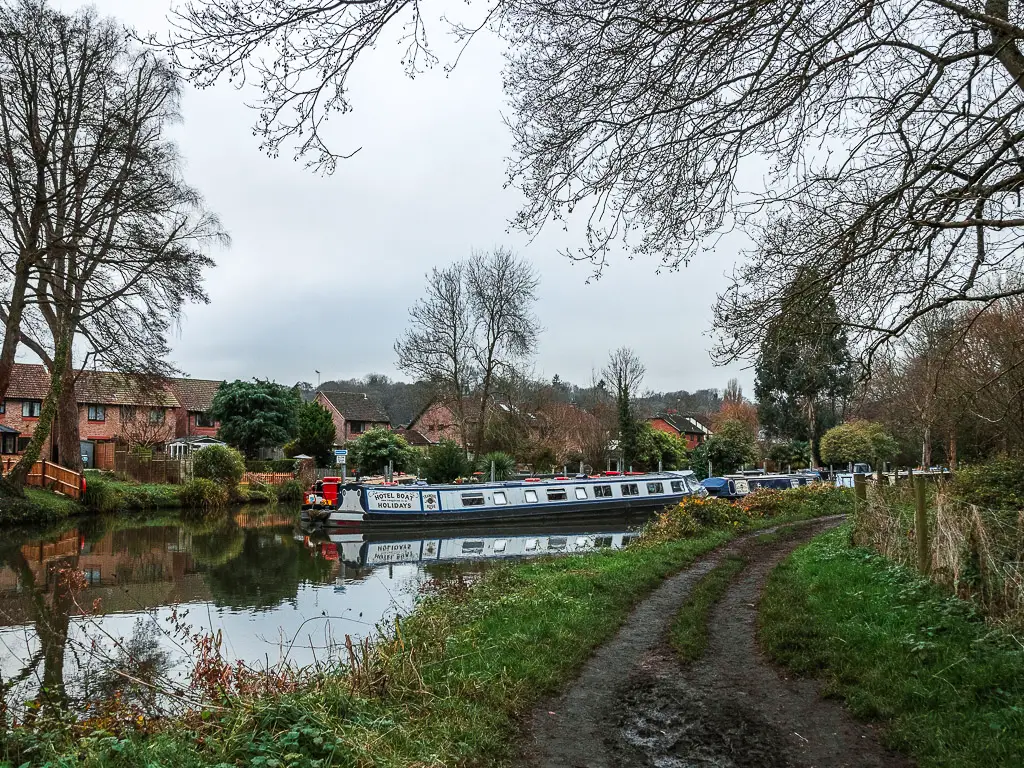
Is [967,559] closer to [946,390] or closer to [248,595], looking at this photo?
[946,390]

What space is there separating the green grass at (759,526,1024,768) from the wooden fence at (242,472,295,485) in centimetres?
3098

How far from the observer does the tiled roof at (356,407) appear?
6212 cm

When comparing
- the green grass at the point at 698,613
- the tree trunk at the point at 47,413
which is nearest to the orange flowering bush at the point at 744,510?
the green grass at the point at 698,613

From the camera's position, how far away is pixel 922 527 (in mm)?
8055

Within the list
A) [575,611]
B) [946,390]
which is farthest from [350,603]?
[946,390]

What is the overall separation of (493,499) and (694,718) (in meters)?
21.0

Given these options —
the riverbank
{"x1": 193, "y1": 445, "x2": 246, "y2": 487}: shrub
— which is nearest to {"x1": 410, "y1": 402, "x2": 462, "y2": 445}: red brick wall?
{"x1": 193, "y1": 445, "x2": 246, "y2": 487}: shrub

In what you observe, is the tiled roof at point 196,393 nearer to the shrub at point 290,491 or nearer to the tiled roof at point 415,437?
the tiled roof at point 415,437

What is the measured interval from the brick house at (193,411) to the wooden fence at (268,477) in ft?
43.9

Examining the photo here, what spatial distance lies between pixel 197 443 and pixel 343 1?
149 ft

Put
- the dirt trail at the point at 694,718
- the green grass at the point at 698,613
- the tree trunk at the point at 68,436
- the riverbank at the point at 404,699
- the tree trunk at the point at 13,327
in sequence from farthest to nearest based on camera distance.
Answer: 1. the tree trunk at the point at 68,436
2. the tree trunk at the point at 13,327
3. the green grass at the point at 698,613
4. the dirt trail at the point at 694,718
5. the riverbank at the point at 404,699

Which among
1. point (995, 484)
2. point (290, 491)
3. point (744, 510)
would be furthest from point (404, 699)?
point (290, 491)

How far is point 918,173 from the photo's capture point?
643 cm

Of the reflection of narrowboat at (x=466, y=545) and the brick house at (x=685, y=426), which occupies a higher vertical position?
the brick house at (x=685, y=426)
